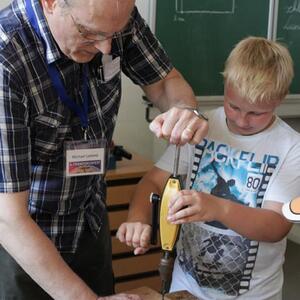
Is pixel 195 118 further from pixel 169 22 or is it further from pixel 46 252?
pixel 169 22

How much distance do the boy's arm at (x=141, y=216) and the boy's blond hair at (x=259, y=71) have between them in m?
0.30

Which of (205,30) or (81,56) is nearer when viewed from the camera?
(81,56)

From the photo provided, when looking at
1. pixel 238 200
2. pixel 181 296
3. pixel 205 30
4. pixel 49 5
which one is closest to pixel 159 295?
pixel 181 296

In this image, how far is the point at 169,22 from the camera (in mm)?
3094

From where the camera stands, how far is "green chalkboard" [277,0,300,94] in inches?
135

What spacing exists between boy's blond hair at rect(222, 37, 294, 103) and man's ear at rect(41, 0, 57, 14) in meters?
0.53

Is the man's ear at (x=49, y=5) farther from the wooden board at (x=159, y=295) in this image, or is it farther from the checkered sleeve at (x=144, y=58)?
the wooden board at (x=159, y=295)

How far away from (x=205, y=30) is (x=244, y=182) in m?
1.84

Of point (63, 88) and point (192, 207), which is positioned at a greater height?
point (63, 88)

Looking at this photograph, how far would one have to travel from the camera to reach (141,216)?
1.47m

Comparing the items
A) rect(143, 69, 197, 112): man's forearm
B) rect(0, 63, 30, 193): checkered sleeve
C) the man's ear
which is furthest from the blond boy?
the man's ear

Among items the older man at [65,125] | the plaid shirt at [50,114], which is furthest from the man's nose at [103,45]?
the plaid shirt at [50,114]

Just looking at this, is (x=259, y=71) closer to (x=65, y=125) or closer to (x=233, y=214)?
(x=233, y=214)

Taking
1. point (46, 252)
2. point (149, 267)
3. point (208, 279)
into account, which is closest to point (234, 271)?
point (208, 279)
